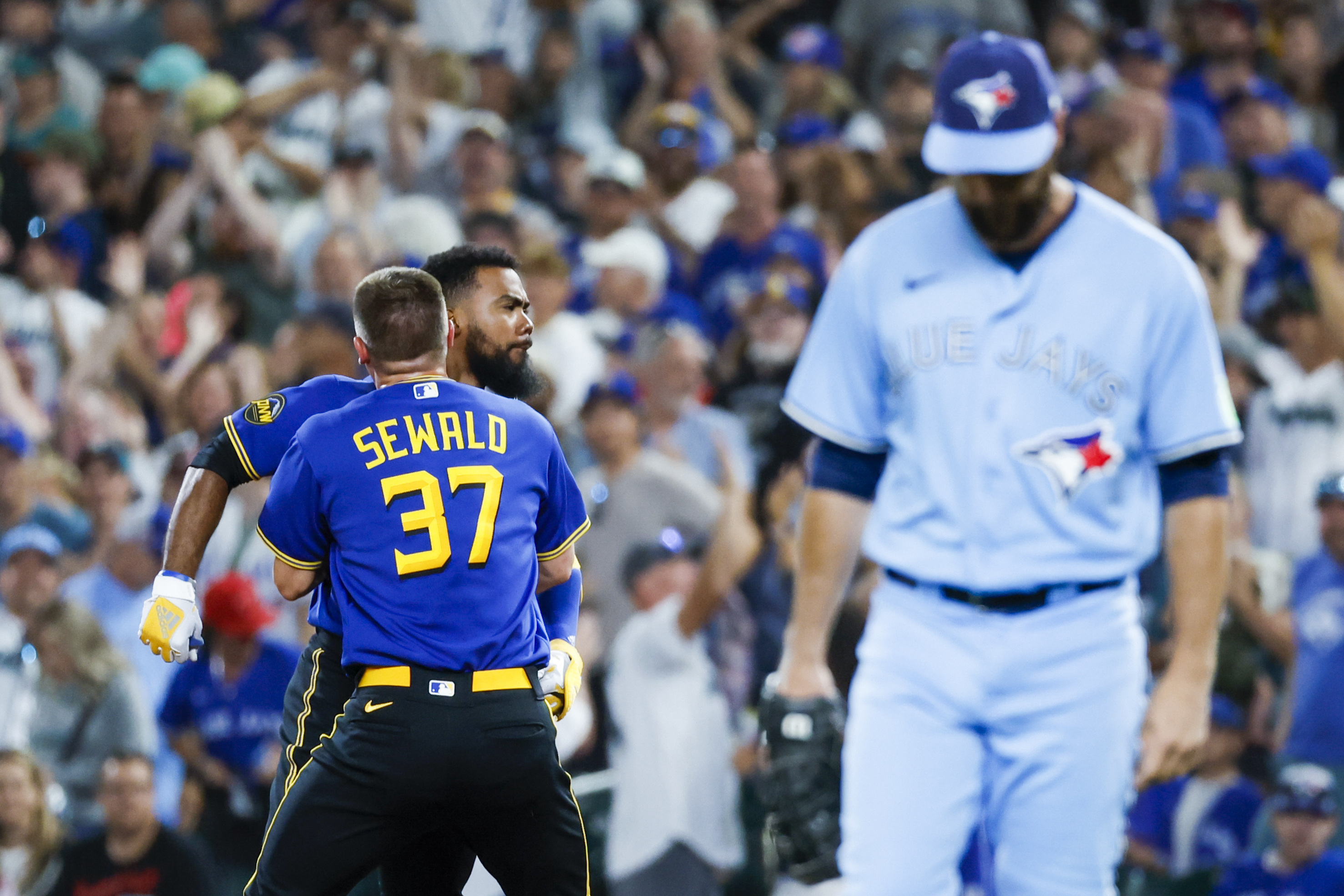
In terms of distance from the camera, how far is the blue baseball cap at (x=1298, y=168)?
8.84 metres

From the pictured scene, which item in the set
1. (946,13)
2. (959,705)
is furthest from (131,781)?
(946,13)

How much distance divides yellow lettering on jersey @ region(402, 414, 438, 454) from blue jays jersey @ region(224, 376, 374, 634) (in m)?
0.29

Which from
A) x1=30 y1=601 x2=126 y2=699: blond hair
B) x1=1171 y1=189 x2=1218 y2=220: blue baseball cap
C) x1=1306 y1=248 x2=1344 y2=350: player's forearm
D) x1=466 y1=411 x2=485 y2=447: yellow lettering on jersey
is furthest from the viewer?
x1=1171 y1=189 x2=1218 y2=220: blue baseball cap

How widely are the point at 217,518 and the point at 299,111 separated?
22.4ft

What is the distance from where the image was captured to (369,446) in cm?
388

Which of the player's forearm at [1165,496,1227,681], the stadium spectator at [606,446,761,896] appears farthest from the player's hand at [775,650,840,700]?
the stadium spectator at [606,446,761,896]

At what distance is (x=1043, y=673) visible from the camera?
352 centimetres

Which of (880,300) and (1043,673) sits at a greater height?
(880,300)

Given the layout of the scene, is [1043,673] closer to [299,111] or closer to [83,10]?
[299,111]

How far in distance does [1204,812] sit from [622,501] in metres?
2.69

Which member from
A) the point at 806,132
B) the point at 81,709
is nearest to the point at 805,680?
the point at 81,709

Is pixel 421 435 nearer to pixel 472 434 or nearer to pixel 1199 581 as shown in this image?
pixel 472 434

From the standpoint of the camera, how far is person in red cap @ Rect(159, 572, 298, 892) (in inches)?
280

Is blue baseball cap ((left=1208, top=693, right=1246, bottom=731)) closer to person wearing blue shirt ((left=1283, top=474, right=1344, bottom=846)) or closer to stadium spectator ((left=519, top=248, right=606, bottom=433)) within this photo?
person wearing blue shirt ((left=1283, top=474, right=1344, bottom=846))
